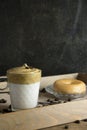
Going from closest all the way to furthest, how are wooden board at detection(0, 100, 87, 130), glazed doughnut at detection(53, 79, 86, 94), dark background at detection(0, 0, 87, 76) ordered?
wooden board at detection(0, 100, 87, 130), glazed doughnut at detection(53, 79, 86, 94), dark background at detection(0, 0, 87, 76)

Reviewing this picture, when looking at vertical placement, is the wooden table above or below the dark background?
below

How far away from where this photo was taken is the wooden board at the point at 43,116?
2.52 feet

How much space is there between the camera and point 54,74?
1297 mm

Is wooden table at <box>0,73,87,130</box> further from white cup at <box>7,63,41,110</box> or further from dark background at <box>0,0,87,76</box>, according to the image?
dark background at <box>0,0,87,76</box>

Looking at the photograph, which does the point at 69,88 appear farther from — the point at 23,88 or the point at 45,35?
the point at 45,35

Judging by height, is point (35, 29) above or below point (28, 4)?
below

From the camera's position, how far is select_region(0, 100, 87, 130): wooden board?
0.77 metres

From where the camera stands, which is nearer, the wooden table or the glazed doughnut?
the wooden table

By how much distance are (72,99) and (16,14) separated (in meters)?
0.45

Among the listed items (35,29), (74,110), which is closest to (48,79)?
(35,29)

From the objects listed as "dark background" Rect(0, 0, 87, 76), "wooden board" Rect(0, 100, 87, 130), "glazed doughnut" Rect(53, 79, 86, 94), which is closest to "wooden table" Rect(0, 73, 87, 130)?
"wooden board" Rect(0, 100, 87, 130)

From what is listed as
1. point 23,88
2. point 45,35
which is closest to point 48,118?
point 23,88

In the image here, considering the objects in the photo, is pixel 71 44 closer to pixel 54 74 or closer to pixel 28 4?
pixel 54 74

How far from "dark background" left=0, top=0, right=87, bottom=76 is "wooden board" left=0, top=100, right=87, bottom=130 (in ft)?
1.34
